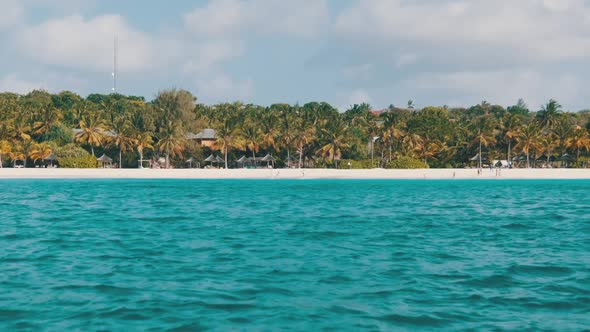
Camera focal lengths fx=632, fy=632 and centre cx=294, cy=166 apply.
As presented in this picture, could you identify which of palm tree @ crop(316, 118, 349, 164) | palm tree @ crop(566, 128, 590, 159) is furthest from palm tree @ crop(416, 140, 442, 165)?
palm tree @ crop(566, 128, 590, 159)

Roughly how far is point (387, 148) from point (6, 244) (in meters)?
84.8

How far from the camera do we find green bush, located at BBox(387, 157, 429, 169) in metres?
91.7

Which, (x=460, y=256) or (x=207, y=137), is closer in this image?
(x=460, y=256)

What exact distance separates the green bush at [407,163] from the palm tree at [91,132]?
43608 millimetres

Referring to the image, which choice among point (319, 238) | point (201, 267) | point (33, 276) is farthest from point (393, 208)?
point (33, 276)

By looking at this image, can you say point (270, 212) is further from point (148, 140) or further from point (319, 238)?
point (148, 140)

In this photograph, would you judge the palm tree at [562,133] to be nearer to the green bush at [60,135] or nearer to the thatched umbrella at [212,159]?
the thatched umbrella at [212,159]

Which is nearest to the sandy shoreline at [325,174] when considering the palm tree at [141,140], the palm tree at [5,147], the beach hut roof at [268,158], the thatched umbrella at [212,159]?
the palm tree at [5,147]

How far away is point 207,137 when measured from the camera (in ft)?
340

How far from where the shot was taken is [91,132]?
9362 cm

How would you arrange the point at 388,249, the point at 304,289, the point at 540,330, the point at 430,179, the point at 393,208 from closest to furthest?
the point at 540,330
the point at 304,289
the point at 388,249
the point at 393,208
the point at 430,179

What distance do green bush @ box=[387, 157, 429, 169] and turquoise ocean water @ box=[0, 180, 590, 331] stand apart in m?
61.8

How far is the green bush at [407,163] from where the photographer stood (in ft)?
301

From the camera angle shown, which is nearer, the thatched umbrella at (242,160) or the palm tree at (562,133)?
the palm tree at (562,133)
